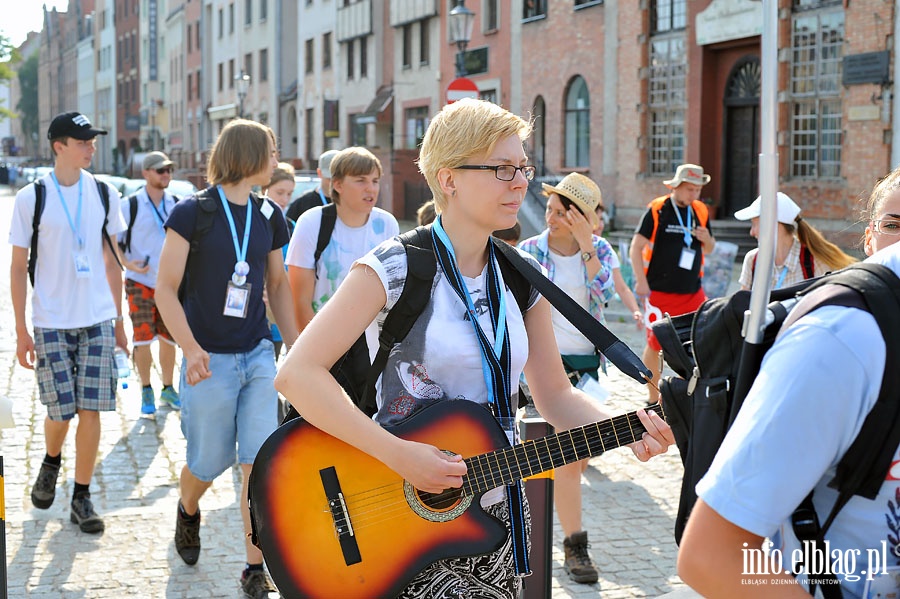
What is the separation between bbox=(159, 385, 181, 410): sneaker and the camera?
9422 mm

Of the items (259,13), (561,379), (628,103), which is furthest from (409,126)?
(561,379)

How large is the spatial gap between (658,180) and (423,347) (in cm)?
2362

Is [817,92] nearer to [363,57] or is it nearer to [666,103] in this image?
Answer: [666,103]

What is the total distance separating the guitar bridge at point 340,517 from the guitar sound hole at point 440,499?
0.20 meters

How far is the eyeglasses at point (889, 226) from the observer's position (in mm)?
2604

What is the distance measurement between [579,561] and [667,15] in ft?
71.6

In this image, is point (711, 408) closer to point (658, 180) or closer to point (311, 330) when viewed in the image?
point (311, 330)

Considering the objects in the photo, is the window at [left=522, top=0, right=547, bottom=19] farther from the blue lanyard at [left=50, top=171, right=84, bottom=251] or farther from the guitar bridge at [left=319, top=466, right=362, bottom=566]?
the guitar bridge at [left=319, top=466, right=362, bottom=566]

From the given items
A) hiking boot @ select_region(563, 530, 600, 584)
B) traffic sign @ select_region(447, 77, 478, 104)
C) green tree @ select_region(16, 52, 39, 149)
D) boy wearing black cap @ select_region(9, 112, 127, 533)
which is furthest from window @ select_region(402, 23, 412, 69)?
green tree @ select_region(16, 52, 39, 149)

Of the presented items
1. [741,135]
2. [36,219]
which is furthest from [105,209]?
[741,135]

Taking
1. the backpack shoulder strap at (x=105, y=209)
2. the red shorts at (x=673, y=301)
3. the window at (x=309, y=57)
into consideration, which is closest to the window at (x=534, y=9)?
the window at (x=309, y=57)

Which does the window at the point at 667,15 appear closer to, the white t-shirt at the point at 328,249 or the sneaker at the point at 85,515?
the white t-shirt at the point at 328,249

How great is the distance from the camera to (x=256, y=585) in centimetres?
504

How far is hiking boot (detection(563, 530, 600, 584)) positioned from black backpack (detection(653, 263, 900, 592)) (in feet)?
11.7
